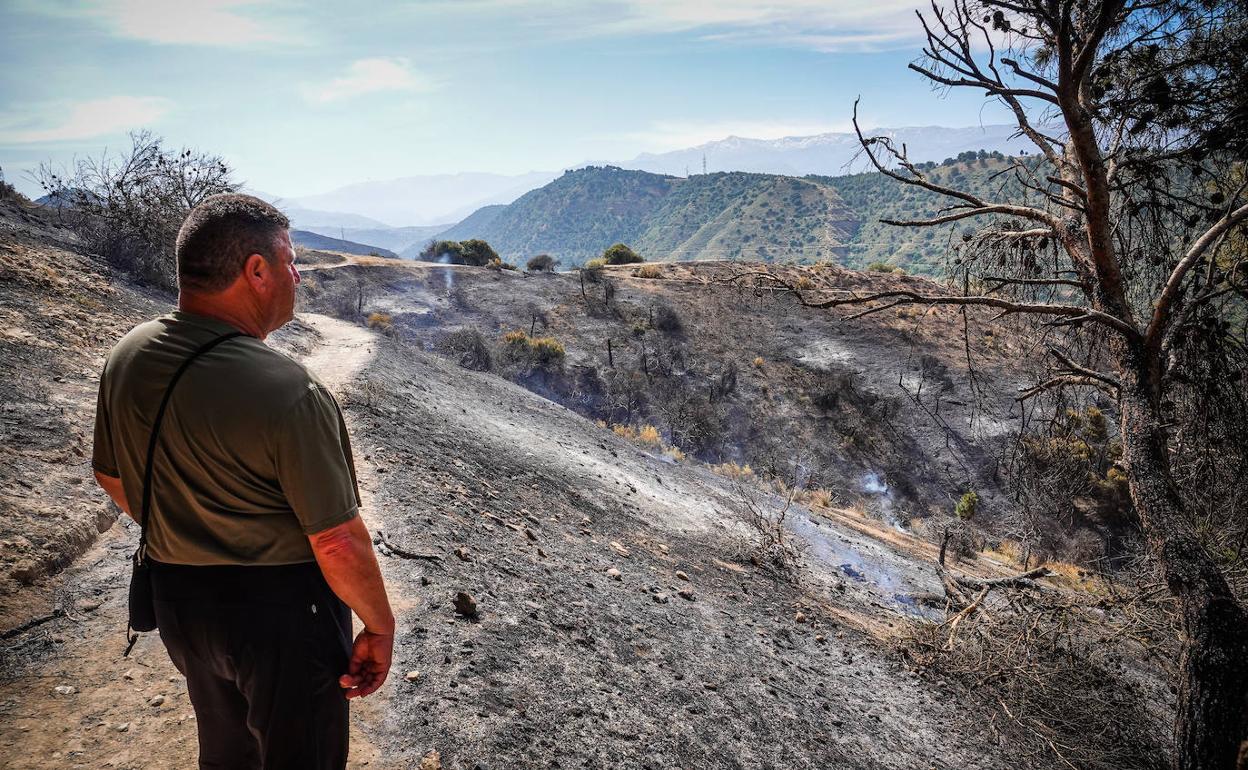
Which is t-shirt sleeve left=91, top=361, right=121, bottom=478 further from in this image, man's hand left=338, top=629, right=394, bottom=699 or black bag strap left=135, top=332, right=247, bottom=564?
man's hand left=338, top=629, right=394, bottom=699

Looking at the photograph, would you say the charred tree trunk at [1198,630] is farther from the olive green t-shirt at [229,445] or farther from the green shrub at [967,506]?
the green shrub at [967,506]

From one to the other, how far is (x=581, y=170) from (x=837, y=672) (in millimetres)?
189025

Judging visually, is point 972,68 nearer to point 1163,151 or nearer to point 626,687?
point 1163,151

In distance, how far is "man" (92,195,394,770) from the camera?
1.68 meters

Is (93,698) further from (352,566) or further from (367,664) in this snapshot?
(352,566)

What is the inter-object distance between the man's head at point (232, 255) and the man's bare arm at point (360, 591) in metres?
0.72

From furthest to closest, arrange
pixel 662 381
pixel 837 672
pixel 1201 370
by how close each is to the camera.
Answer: pixel 662 381 → pixel 837 672 → pixel 1201 370

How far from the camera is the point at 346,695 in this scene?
1863mm

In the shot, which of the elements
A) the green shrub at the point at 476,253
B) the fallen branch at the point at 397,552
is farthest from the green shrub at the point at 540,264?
the fallen branch at the point at 397,552

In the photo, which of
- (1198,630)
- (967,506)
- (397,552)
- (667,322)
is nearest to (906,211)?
(667,322)

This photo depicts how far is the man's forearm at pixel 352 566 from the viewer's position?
1.74m

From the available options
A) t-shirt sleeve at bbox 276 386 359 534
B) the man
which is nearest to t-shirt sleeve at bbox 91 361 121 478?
the man

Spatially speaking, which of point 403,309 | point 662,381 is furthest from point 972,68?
point 403,309

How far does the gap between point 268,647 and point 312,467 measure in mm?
534
